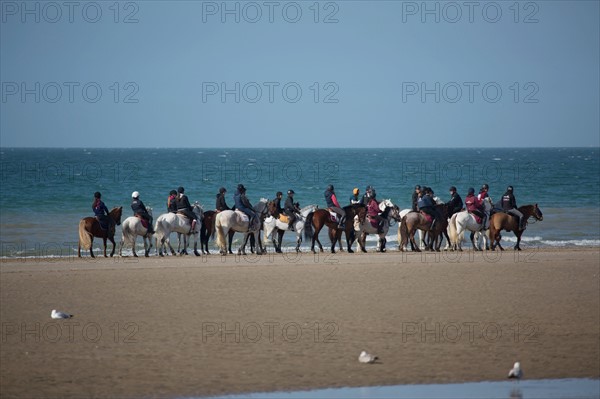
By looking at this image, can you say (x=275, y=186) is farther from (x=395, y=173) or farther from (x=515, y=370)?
(x=515, y=370)

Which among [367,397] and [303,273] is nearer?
[367,397]

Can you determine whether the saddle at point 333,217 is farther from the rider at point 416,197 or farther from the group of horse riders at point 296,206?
the rider at point 416,197

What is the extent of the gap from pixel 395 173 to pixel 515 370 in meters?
84.5

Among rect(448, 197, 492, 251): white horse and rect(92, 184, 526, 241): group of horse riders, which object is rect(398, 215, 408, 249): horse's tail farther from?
rect(448, 197, 492, 251): white horse

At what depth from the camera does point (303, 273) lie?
21844mm

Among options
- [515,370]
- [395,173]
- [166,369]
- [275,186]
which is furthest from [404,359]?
[395,173]

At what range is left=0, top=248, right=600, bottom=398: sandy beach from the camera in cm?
1277

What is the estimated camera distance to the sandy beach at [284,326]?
1277 cm

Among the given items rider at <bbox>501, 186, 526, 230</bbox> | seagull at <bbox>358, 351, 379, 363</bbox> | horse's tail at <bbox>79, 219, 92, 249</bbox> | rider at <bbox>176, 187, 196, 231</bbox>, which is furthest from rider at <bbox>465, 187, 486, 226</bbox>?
seagull at <bbox>358, 351, 379, 363</bbox>

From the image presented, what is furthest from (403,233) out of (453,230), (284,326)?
(284,326)

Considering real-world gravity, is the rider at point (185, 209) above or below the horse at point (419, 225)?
above

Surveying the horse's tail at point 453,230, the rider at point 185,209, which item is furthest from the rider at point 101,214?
the horse's tail at point 453,230

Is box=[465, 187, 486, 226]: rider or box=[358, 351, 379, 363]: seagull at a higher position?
box=[465, 187, 486, 226]: rider

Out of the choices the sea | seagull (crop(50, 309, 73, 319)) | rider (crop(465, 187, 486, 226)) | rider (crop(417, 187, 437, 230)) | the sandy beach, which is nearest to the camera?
the sandy beach
